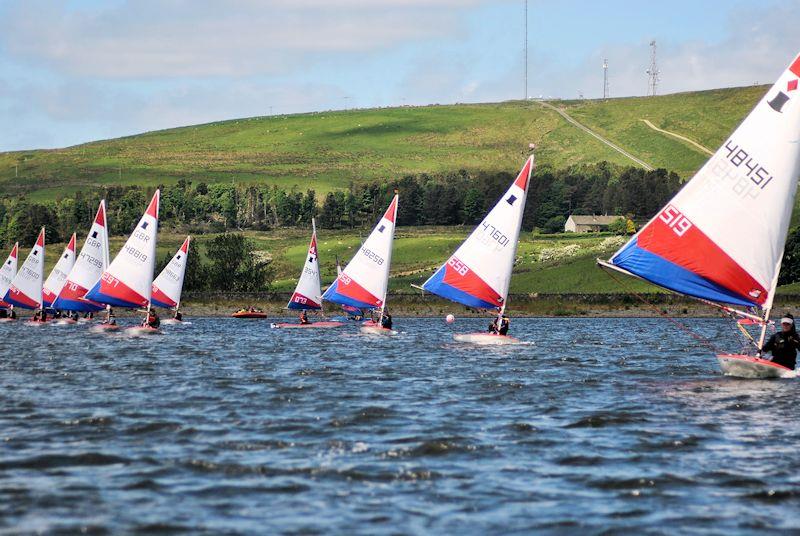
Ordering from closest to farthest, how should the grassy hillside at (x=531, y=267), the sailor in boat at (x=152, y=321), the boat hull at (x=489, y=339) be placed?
the boat hull at (x=489, y=339)
the sailor in boat at (x=152, y=321)
the grassy hillside at (x=531, y=267)

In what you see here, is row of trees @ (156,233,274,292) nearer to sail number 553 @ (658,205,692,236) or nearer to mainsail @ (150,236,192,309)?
mainsail @ (150,236,192,309)

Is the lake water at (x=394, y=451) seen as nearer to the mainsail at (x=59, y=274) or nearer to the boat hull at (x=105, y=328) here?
the boat hull at (x=105, y=328)

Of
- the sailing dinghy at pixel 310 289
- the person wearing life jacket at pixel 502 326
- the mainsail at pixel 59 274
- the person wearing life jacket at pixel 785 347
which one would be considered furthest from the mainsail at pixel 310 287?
the person wearing life jacket at pixel 785 347

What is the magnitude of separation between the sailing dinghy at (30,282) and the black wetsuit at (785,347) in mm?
78617

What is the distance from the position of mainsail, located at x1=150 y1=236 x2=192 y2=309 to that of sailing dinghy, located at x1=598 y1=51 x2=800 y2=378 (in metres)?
61.2

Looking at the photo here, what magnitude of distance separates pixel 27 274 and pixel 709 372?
75092mm

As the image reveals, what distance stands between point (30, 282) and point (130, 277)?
1536 inches

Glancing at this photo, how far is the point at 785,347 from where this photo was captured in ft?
125

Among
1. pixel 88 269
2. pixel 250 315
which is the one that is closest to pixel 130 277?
pixel 88 269

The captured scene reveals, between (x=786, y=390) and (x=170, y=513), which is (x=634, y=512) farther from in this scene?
(x=786, y=390)

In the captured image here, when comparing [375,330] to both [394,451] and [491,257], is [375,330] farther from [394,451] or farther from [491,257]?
[394,451]

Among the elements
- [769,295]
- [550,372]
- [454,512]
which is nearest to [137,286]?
[550,372]

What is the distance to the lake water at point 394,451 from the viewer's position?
18938mm

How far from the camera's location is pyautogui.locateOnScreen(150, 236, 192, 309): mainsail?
9569 cm
